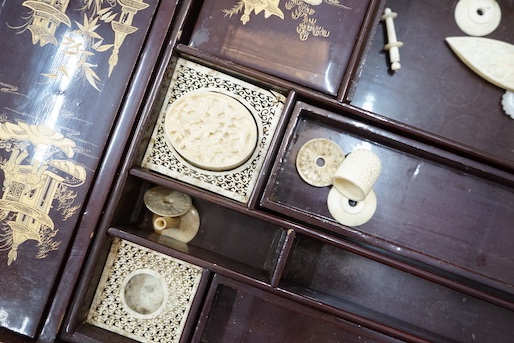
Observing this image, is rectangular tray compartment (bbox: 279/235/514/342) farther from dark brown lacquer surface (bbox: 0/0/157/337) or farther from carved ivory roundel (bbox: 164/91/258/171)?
dark brown lacquer surface (bbox: 0/0/157/337)

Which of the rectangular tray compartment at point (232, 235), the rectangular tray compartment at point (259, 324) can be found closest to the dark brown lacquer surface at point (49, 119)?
the rectangular tray compartment at point (232, 235)

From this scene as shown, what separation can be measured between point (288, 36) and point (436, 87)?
0.68 m

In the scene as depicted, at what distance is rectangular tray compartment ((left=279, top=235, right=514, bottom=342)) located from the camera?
5.75ft

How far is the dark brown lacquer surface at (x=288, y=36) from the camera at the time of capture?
5.13 feet

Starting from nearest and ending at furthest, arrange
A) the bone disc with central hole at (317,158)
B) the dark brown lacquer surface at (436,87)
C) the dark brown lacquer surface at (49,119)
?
1. the dark brown lacquer surface at (49,119)
2. the bone disc with central hole at (317,158)
3. the dark brown lacquer surface at (436,87)

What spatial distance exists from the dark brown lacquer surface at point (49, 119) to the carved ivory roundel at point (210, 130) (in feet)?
0.74

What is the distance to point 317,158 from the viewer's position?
1704 millimetres

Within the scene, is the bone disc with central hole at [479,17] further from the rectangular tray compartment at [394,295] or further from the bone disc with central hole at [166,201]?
the bone disc with central hole at [166,201]

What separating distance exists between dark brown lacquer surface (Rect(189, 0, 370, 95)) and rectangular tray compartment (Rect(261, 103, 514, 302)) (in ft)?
0.65

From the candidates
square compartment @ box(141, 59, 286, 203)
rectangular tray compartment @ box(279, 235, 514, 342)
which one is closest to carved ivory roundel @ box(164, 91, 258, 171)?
square compartment @ box(141, 59, 286, 203)

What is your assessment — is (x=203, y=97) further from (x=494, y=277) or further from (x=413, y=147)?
(x=494, y=277)

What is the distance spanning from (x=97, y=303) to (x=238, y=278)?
536 mm

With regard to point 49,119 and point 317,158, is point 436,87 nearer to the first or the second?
point 317,158

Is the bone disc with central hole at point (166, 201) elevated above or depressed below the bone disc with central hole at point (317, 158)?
below
